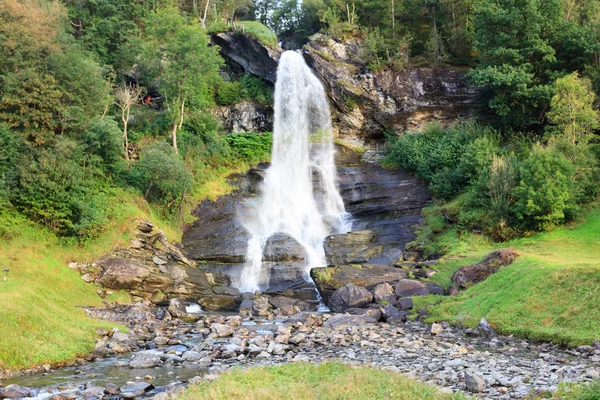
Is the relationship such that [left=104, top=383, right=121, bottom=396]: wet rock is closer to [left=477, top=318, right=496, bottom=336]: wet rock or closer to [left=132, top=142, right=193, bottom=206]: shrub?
[left=477, top=318, right=496, bottom=336]: wet rock

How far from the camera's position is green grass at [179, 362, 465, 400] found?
8.93 meters

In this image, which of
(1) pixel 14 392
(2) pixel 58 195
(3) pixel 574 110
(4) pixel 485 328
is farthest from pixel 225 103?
(1) pixel 14 392

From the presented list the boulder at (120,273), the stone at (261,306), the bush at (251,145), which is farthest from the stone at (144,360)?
the bush at (251,145)

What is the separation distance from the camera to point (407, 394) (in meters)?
8.83

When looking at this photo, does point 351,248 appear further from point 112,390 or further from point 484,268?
point 112,390

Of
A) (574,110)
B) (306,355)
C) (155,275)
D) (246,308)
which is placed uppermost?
(574,110)

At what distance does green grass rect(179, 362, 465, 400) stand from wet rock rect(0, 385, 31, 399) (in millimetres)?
4273

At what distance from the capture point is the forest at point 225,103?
2544 cm

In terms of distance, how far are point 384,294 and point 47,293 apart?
15134mm

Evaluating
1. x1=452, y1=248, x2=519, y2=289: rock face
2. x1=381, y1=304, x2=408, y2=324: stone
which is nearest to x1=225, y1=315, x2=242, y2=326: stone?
x1=381, y1=304, x2=408, y2=324: stone

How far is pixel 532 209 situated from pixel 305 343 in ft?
50.6

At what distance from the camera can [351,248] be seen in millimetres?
28156

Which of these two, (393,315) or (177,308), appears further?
(177,308)

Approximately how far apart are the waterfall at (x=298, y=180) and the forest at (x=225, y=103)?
8.60 ft
